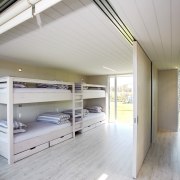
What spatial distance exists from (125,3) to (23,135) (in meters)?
3.07

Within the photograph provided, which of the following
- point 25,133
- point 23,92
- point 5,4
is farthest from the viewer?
point 25,133

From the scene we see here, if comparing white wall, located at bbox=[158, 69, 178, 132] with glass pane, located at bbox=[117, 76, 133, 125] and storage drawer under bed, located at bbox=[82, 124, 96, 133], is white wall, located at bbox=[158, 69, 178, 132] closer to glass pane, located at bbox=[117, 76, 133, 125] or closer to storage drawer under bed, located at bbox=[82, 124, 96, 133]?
glass pane, located at bbox=[117, 76, 133, 125]

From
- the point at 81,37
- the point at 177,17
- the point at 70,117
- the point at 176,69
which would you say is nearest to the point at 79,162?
the point at 70,117

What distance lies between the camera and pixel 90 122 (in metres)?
5.77

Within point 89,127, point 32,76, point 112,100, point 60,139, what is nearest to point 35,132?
point 60,139

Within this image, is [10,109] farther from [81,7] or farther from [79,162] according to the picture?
[81,7]

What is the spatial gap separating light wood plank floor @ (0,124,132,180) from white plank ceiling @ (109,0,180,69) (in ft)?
7.37

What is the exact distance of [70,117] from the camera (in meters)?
4.99

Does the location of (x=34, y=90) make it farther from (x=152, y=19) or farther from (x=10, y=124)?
(x=152, y=19)

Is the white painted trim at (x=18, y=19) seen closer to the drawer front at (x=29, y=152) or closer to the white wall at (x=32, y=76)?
the drawer front at (x=29, y=152)

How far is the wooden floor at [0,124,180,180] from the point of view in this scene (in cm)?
259

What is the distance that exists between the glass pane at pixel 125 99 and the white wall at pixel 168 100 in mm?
1314

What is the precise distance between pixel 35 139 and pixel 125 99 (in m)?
4.48

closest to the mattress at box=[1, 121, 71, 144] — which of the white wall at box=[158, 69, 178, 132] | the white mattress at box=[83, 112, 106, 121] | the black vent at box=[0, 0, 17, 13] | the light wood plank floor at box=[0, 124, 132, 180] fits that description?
the light wood plank floor at box=[0, 124, 132, 180]
